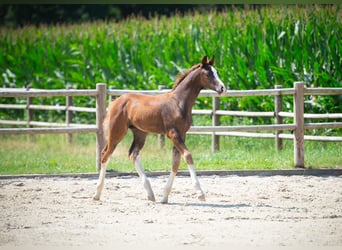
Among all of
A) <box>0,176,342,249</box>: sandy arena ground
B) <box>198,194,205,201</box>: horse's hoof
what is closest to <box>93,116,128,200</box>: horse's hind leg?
<box>0,176,342,249</box>: sandy arena ground

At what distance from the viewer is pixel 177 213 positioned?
1007cm

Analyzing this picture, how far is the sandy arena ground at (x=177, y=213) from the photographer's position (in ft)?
27.7

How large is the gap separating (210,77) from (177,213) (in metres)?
2.00

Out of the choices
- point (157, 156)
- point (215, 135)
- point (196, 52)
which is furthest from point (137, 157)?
point (196, 52)

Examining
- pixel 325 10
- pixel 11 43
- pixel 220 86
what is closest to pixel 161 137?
pixel 325 10

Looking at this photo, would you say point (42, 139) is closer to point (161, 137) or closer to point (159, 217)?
point (161, 137)

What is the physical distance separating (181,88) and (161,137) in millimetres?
5567

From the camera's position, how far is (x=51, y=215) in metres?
10.1

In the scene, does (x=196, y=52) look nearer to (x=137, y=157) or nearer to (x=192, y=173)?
(x=137, y=157)

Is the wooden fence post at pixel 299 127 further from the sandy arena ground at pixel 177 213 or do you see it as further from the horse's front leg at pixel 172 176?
the horse's front leg at pixel 172 176

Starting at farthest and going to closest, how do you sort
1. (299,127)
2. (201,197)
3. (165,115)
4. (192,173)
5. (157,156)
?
(157,156) → (299,127) → (165,115) → (201,197) → (192,173)

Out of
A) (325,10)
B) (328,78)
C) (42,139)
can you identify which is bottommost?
(42,139)

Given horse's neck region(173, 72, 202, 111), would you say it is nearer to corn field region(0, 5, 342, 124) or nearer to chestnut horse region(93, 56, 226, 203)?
chestnut horse region(93, 56, 226, 203)

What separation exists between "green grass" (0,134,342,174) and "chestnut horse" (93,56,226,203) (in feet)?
8.99
